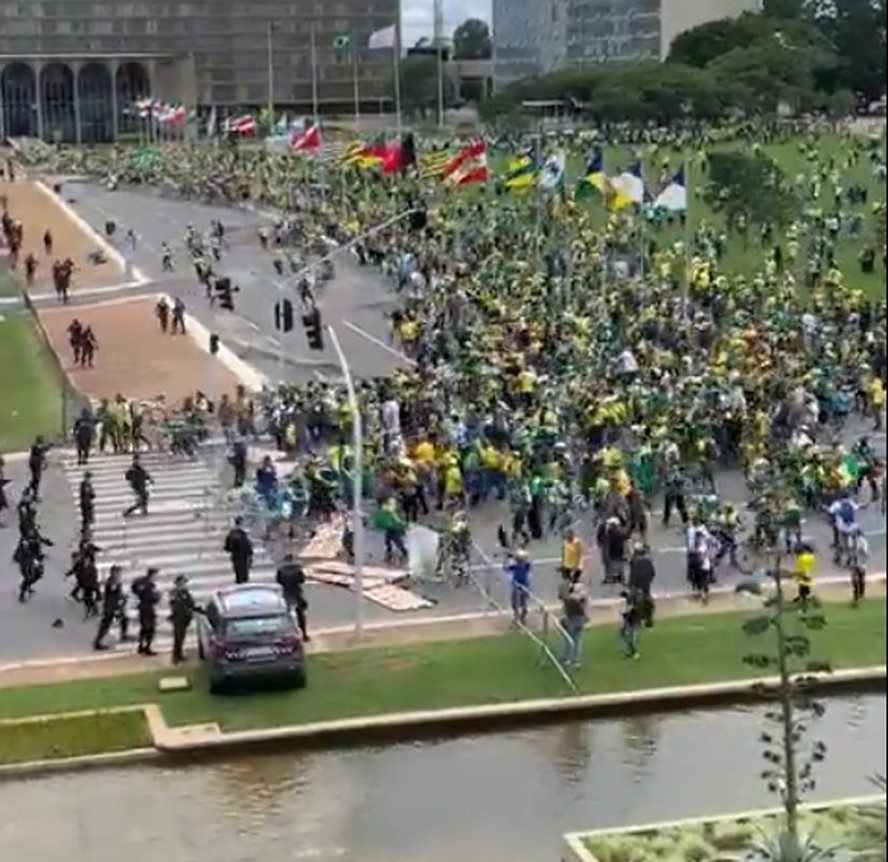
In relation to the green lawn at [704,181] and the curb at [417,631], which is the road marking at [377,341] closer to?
the green lawn at [704,181]

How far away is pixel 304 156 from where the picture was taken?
92375 mm

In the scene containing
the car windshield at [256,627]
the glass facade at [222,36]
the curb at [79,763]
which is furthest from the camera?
the glass facade at [222,36]

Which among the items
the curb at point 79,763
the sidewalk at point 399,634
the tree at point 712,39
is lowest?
A: the curb at point 79,763

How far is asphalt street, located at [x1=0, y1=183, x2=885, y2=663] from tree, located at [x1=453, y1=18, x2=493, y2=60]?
34.5 meters

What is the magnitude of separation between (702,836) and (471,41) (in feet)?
397

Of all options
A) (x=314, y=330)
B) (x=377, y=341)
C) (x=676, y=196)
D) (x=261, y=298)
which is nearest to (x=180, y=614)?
(x=314, y=330)

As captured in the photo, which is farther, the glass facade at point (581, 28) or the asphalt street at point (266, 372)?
the glass facade at point (581, 28)

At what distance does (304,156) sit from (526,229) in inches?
1330

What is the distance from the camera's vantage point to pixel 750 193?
59.2 metres

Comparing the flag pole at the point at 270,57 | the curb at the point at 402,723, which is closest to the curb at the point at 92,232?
the flag pole at the point at 270,57

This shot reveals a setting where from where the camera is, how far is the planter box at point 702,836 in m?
14.6

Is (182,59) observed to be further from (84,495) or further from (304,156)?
(84,495)

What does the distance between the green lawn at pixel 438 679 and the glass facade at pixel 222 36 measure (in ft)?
261

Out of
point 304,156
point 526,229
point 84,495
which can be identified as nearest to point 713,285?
point 526,229
